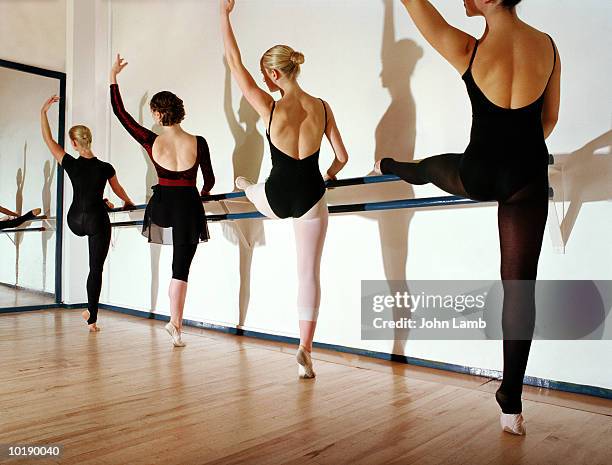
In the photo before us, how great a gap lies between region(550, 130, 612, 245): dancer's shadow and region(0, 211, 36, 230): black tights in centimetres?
421

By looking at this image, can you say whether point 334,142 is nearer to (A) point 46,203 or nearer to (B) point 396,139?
(B) point 396,139

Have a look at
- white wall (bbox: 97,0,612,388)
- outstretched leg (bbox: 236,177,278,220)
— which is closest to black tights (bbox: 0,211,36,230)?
white wall (bbox: 97,0,612,388)

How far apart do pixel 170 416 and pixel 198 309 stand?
86.1 inches

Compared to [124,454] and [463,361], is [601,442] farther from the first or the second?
[124,454]

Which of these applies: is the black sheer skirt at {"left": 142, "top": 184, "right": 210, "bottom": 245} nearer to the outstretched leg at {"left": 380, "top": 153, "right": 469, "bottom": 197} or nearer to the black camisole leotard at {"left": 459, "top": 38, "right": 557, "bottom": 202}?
the outstretched leg at {"left": 380, "top": 153, "right": 469, "bottom": 197}

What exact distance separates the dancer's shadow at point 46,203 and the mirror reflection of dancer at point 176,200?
196cm

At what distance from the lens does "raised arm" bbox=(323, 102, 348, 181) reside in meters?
2.62

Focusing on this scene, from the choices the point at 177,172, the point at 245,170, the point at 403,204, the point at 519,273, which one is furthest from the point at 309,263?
the point at 245,170

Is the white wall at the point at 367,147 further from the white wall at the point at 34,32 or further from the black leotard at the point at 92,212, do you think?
the white wall at the point at 34,32

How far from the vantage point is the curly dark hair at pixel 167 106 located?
10.8 ft

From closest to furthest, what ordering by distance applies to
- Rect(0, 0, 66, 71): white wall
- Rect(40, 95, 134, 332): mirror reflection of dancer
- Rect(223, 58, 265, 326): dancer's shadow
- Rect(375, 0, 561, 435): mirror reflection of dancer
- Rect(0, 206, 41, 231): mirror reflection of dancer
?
Rect(375, 0, 561, 435): mirror reflection of dancer → Rect(223, 58, 265, 326): dancer's shadow → Rect(40, 95, 134, 332): mirror reflection of dancer → Rect(0, 206, 41, 231): mirror reflection of dancer → Rect(0, 0, 66, 71): white wall

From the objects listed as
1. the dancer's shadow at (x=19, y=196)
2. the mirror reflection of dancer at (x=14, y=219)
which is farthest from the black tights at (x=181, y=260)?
the dancer's shadow at (x=19, y=196)

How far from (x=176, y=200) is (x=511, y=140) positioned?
2.12 m

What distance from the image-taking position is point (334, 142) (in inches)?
104
